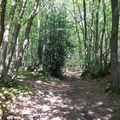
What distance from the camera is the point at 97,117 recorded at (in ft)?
27.9

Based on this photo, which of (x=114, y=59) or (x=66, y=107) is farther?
(x=114, y=59)

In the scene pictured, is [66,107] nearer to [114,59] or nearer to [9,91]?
[9,91]

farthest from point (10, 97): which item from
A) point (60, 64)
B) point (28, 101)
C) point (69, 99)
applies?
point (60, 64)

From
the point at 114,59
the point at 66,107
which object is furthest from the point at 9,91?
the point at 114,59

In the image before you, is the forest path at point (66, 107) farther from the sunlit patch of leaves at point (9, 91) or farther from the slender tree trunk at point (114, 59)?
the slender tree trunk at point (114, 59)

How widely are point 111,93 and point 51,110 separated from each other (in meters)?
3.38

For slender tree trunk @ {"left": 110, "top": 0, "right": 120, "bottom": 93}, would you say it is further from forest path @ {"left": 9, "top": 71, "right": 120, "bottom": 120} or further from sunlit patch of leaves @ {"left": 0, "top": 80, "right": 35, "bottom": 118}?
sunlit patch of leaves @ {"left": 0, "top": 80, "right": 35, "bottom": 118}

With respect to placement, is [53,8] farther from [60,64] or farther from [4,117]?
[4,117]

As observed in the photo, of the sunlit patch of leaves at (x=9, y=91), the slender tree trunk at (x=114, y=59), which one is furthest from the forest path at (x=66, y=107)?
the slender tree trunk at (x=114, y=59)

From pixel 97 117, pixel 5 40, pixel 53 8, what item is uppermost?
pixel 53 8

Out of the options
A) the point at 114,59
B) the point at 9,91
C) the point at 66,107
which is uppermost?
the point at 114,59

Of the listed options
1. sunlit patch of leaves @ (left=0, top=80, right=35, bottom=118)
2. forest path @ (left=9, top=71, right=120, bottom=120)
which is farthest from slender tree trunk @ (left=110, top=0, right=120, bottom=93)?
sunlit patch of leaves @ (left=0, top=80, right=35, bottom=118)

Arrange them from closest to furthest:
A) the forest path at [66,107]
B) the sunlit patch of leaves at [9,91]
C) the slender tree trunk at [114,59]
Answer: the forest path at [66,107]
the sunlit patch of leaves at [9,91]
the slender tree trunk at [114,59]

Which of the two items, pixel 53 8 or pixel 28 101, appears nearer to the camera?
pixel 28 101
